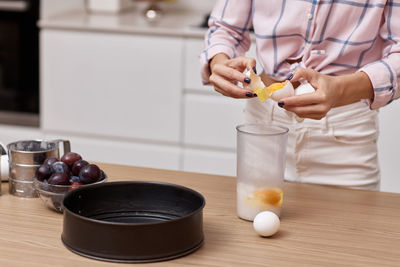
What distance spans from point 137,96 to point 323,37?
1.48 metres

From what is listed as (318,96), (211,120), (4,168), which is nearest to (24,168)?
(4,168)

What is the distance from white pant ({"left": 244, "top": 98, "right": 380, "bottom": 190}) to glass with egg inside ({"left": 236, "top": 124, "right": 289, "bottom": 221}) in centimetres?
35

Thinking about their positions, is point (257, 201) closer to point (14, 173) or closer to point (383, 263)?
point (383, 263)

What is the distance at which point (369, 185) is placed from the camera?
155 centimetres

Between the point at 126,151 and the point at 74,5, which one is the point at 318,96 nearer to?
the point at 126,151

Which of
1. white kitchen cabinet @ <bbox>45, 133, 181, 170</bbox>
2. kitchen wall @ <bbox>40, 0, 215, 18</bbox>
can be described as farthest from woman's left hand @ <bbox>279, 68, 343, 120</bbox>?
kitchen wall @ <bbox>40, 0, 215, 18</bbox>

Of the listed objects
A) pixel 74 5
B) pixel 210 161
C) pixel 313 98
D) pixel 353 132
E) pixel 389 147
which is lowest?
pixel 210 161

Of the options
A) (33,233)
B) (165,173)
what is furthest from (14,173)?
(165,173)

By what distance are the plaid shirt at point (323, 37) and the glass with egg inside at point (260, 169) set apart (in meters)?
0.30

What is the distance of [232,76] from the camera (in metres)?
1.35

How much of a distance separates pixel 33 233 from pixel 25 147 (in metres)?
0.27

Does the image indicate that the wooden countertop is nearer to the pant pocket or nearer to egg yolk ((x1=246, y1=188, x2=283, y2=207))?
egg yolk ((x1=246, y1=188, x2=283, y2=207))

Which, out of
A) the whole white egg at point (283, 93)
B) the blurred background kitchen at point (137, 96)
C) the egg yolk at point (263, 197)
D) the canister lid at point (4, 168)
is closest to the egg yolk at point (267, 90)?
the whole white egg at point (283, 93)

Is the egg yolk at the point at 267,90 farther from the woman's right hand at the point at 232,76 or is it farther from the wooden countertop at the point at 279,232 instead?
the wooden countertop at the point at 279,232
